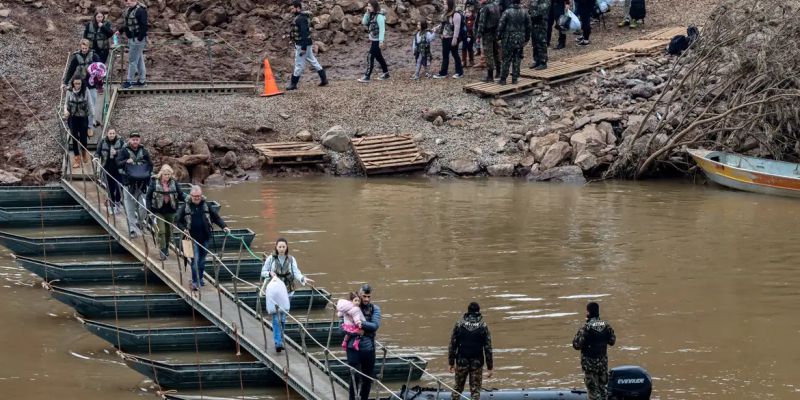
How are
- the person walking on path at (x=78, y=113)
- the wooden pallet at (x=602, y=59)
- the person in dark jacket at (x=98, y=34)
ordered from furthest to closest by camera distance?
the wooden pallet at (x=602, y=59)
the person in dark jacket at (x=98, y=34)
the person walking on path at (x=78, y=113)

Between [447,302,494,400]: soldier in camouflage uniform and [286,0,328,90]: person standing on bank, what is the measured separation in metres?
17.4

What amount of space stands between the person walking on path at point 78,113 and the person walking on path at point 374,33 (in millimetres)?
9956

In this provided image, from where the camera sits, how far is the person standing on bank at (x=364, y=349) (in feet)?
51.7

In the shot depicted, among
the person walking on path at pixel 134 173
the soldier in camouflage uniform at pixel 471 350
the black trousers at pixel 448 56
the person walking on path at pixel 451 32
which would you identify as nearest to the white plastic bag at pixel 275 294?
the soldier in camouflage uniform at pixel 471 350

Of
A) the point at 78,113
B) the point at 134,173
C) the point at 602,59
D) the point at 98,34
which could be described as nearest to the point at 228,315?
the point at 134,173

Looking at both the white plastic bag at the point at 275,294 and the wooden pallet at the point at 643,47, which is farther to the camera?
the wooden pallet at the point at 643,47

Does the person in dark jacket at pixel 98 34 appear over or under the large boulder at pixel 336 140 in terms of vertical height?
over

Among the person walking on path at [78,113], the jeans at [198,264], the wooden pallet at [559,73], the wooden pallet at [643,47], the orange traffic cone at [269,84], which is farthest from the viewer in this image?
the wooden pallet at [643,47]

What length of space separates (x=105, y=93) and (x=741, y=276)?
1371 centimetres

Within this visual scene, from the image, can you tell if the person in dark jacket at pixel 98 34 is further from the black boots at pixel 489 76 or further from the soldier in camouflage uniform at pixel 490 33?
the black boots at pixel 489 76

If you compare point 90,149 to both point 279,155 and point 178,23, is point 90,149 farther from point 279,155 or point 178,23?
point 178,23

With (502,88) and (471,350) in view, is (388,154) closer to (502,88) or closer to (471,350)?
(502,88)

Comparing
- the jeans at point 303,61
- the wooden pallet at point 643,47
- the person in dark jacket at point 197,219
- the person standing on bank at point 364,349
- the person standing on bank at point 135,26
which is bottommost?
the person standing on bank at point 364,349

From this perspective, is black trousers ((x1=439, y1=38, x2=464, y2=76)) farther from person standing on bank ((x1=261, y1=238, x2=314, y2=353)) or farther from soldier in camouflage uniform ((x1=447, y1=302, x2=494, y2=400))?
soldier in camouflage uniform ((x1=447, y1=302, x2=494, y2=400))
